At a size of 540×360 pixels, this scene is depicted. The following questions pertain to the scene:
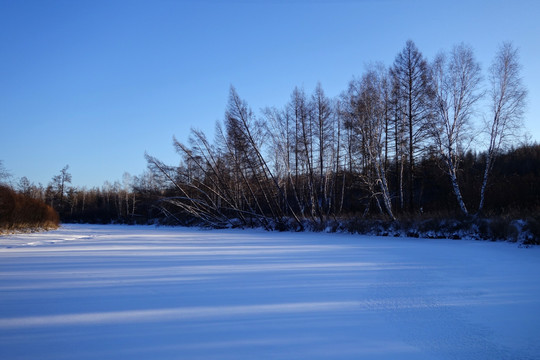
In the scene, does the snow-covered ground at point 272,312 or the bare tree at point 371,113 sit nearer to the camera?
the snow-covered ground at point 272,312

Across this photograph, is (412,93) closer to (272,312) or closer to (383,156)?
(383,156)

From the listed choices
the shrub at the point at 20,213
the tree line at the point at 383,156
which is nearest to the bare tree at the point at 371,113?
the tree line at the point at 383,156

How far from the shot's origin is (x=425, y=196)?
2367cm

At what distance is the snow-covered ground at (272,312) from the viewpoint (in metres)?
2.12

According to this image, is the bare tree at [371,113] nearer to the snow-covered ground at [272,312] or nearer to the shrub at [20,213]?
the snow-covered ground at [272,312]

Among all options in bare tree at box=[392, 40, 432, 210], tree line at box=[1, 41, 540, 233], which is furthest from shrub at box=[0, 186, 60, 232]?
bare tree at box=[392, 40, 432, 210]

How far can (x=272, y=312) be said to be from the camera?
2887mm

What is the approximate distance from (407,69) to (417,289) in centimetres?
1491

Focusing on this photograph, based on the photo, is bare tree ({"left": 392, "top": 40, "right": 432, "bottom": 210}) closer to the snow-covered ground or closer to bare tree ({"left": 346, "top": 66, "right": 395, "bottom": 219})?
bare tree ({"left": 346, "top": 66, "right": 395, "bottom": 219})

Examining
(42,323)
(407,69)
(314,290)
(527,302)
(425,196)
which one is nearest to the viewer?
(42,323)

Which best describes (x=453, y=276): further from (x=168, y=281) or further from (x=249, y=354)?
(x=168, y=281)

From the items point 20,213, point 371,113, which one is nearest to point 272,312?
point 371,113

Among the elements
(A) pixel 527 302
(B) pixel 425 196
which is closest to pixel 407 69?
(B) pixel 425 196

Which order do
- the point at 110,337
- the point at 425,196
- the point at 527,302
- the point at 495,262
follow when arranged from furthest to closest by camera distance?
the point at 425,196 → the point at 495,262 → the point at 527,302 → the point at 110,337
